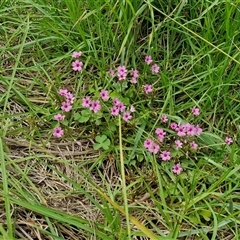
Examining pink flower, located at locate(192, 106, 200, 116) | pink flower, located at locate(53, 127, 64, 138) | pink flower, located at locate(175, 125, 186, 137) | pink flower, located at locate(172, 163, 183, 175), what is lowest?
pink flower, located at locate(53, 127, 64, 138)

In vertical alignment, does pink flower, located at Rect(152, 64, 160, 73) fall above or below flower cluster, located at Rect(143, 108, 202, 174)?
above

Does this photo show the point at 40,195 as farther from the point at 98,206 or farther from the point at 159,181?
the point at 159,181

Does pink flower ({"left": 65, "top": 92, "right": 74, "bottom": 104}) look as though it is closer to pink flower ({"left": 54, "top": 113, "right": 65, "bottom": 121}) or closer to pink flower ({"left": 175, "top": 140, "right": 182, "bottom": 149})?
pink flower ({"left": 54, "top": 113, "right": 65, "bottom": 121})

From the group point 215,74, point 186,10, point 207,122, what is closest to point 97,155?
point 207,122

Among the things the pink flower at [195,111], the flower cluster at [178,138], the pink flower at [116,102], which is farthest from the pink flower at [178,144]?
the pink flower at [116,102]

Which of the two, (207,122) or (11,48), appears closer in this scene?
(207,122)

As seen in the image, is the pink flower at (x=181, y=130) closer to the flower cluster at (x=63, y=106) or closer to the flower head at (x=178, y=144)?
the flower head at (x=178, y=144)

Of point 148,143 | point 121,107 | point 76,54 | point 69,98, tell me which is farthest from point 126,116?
point 76,54

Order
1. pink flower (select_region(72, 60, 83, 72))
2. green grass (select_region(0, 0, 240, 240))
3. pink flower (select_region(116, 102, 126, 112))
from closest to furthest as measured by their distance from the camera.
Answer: green grass (select_region(0, 0, 240, 240)) → pink flower (select_region(116, 102, 126, 112)) → pink flower (select_region(72, 60, 83, 72))

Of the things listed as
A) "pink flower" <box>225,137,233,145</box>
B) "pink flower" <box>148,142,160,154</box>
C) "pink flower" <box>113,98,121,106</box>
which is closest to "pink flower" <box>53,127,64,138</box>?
"pink flower" <box>113,98,121,106</box>
